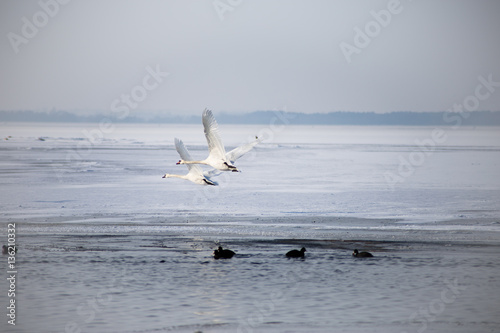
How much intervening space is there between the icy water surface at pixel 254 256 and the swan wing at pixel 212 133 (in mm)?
2280

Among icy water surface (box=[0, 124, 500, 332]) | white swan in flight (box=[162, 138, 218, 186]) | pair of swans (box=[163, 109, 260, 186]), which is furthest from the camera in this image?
white swan in flight (box=[162, 138, 218, 186])

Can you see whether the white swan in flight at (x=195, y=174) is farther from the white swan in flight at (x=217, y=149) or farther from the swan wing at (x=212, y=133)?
the swan wing at (x=212, y=133)

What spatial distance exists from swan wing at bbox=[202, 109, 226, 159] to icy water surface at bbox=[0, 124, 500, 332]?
2.28 meters

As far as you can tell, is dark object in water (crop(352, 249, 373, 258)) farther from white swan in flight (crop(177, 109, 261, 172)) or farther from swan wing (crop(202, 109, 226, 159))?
swan wing (crop(202, 109, 226, 159))

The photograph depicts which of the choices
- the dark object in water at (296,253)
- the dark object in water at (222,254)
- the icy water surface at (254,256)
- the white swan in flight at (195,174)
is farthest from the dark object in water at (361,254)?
the white swan in flight at (195,174)

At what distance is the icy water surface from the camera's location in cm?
1152

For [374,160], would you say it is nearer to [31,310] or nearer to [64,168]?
[64,168]

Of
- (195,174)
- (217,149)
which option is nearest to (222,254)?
(217,149)

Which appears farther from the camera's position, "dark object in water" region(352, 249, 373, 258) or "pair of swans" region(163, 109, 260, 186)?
"pair of swans" region(163, 109, 260, 186)

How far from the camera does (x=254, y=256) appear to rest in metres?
16.1

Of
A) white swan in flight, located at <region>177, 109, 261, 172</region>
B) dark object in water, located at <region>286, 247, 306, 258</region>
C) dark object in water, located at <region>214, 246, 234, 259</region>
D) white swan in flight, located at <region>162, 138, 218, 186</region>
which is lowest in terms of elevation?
dark object in water, located at <region>286, 247, 306, 258</region>

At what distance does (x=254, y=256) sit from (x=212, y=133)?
3006mm

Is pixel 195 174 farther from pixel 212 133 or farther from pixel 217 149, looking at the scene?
pixel 212 133

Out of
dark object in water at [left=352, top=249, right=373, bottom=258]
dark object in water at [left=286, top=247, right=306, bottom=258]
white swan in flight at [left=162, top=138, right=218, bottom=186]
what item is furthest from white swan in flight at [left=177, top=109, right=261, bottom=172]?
dark object in water at [left=352, top=249, right=373, bottom=258]
